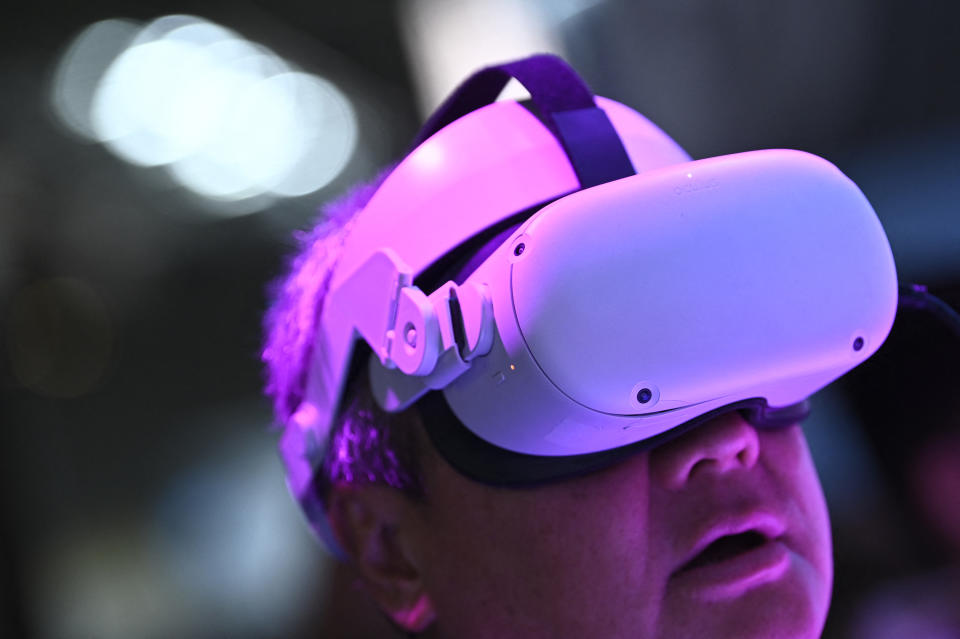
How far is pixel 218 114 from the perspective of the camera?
2496 mm

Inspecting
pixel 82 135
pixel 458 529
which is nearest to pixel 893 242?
pixel 458 529

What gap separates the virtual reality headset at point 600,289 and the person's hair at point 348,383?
0.22 feet

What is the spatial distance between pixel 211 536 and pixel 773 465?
1.83 metres

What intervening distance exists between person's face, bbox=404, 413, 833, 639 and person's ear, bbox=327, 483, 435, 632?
0.12 m

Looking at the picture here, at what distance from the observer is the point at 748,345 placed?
21.4 inches

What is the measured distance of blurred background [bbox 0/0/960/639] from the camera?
0.89 m

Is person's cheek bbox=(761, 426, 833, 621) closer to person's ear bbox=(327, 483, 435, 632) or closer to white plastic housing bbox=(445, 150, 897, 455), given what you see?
white plastic housing bbox=(445, 150, 897, 455)

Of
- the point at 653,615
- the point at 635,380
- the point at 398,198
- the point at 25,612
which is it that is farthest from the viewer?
the point at 25,612

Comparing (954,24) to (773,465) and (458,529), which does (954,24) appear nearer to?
(773,465)

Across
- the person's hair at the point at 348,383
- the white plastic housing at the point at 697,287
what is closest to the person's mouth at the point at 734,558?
the white plastic housing at the point at 697,287

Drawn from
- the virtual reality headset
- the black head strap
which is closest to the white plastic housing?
the virtual reality headset

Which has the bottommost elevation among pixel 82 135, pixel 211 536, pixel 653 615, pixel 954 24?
pixel 211 536

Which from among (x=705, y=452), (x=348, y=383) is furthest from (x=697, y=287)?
(x=348, y=383)

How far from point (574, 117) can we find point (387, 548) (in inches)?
16.8
